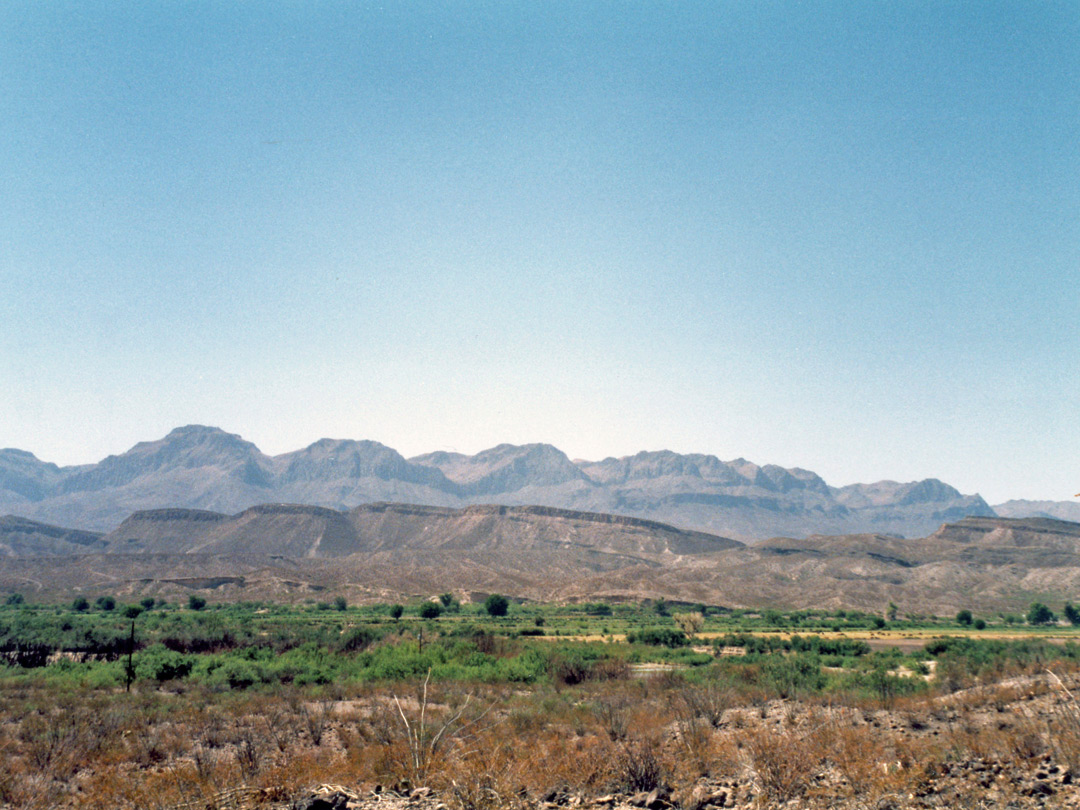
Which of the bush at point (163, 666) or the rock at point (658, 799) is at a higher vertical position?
the rock at point (658, 799)

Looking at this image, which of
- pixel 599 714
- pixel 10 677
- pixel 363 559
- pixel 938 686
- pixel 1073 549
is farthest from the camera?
pixel 363 559

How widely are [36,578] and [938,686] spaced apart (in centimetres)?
16311

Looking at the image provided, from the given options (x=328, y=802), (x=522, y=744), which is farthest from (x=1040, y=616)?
(x=328, y=802)

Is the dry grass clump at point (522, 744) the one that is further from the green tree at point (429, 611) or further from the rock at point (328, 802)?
the green tree at point (429, 611)

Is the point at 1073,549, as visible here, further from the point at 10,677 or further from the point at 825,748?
the point at 10,677

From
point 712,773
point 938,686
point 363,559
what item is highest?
point 712,773

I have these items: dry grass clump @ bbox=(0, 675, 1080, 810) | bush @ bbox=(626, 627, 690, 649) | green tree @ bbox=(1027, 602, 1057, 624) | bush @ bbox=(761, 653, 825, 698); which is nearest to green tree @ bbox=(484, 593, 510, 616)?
bush @ bbox=(626, 627, 690, 649)

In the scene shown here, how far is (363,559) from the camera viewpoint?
17300 centimetres

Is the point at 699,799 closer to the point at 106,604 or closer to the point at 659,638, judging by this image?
the point at 659,638

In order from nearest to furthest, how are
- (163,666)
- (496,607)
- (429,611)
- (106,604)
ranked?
(163,666) → (429,611) → (496,607) → (106,604)

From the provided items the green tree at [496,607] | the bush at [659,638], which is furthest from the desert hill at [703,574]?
the bush at [659,638]

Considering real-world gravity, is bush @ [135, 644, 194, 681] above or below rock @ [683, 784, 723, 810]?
below

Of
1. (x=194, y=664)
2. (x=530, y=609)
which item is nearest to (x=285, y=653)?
(x=194, y=664)

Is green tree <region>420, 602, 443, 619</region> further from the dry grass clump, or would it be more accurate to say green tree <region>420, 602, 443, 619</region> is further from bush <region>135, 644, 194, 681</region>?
the dry grass clump
